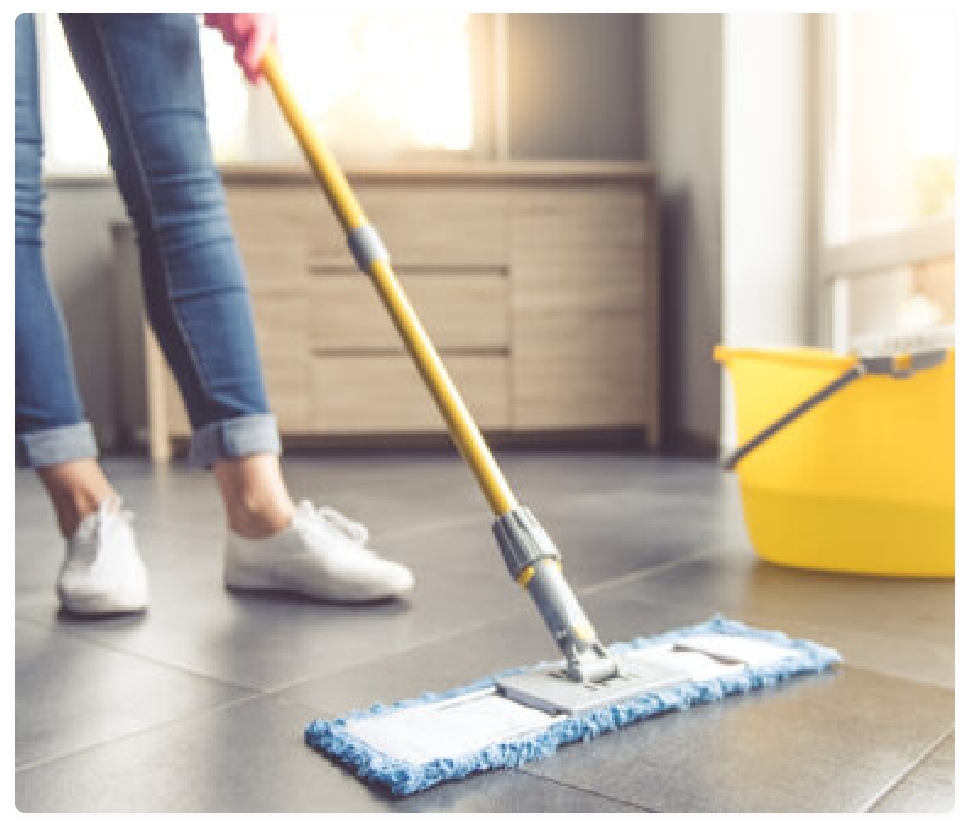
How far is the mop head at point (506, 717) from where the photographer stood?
2.20 feet

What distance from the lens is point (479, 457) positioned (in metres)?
0.89

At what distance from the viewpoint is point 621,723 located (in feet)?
2.46

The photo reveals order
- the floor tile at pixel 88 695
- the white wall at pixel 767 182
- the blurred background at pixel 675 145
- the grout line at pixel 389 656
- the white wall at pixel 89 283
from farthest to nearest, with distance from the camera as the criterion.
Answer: the white wall at pixel 89 283
the white wall at pixel 767 182
the blurred background at pixel 675 145
the grout line at pixel 389 656
the floor tile at pixel 88 695

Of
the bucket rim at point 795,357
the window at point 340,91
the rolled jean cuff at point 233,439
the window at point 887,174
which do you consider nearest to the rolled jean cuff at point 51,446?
the rolled jean cuff at point 233,439

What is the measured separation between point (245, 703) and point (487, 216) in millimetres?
2212

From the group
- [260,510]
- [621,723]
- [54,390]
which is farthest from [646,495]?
[621,723]

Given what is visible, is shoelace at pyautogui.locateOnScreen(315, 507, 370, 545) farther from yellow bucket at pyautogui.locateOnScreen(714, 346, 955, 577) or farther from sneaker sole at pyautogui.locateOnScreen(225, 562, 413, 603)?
yellow bucket at pyautogui.locateOnScreen(714, 346, 955, 577)

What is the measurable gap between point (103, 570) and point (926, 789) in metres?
0.79

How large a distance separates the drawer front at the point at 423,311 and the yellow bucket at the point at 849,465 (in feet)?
5.41

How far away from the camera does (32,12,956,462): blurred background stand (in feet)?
7.63

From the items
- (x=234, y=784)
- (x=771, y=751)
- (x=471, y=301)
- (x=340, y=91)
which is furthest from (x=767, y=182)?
(x=234, y=784)

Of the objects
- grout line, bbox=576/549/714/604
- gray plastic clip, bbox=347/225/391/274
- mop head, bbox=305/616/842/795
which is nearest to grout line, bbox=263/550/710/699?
grout line, bbox=576/549/714/604

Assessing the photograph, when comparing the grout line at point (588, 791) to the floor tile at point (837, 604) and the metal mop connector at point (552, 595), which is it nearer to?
the metal mop connector at point (552, 595)
